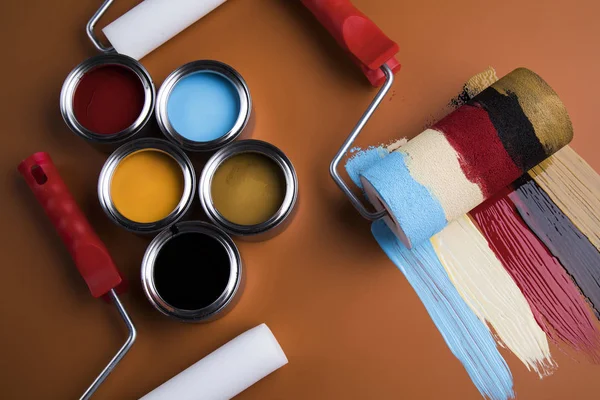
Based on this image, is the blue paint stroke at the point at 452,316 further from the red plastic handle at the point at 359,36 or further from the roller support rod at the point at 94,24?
the roller support rod at the point at 94,24

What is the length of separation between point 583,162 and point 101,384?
45.9 inches

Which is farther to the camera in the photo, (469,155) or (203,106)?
(203,106)

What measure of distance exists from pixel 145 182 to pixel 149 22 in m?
0.36

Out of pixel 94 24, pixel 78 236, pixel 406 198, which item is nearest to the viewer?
pixel 406 198

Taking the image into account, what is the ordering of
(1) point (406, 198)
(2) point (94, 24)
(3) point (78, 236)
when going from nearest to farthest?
(1) point (406, 198)
(3) point (78, 236)
(2) point (94, 24)

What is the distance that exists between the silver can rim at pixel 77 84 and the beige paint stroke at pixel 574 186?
846mm

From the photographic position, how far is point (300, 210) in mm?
1312

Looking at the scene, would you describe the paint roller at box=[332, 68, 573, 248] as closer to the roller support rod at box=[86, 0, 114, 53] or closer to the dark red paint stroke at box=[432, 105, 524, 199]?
the dark red paint stroke at box=[432, 105, 524, 199]

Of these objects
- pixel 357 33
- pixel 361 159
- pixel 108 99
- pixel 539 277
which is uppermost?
pixel 108 99

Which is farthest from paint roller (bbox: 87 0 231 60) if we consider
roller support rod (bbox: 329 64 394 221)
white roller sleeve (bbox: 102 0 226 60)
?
roller support rod (bbox: 329 64 394 221)

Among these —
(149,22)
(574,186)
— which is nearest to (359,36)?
(149,22)

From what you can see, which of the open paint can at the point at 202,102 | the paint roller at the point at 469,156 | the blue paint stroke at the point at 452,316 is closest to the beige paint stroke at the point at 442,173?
the paint roller at the point at 469,156

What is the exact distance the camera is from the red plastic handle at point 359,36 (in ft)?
4.04

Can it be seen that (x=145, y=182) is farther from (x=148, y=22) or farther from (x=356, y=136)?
(x=356, y=136)
